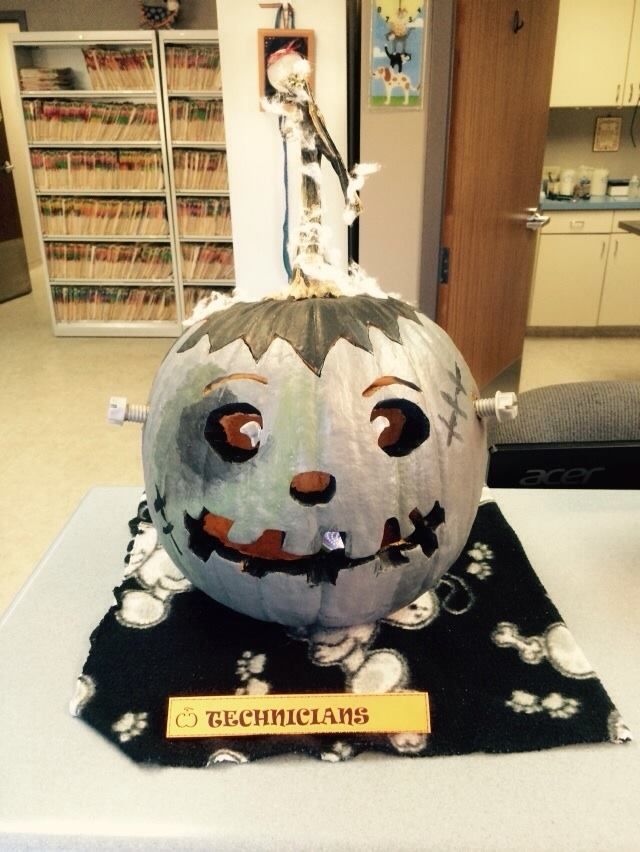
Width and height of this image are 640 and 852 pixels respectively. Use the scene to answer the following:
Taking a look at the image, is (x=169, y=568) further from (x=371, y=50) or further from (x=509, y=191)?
(x=509, y=191)

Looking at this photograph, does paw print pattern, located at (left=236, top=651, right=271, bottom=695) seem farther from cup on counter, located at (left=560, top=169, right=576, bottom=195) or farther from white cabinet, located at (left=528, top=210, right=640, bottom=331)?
cup on counter, located at (left=560, top=169, right=576, bottom=195)

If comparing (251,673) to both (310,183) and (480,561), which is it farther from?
→ (310,183)

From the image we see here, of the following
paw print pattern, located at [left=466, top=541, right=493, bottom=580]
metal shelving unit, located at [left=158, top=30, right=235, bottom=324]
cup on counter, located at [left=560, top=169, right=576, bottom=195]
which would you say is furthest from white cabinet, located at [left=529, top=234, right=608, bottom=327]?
paw print pattern, located at [left=466, top=541, right=493, bottom=580]

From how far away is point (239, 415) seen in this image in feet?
2.45

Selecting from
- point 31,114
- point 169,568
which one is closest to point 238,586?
point 169,568

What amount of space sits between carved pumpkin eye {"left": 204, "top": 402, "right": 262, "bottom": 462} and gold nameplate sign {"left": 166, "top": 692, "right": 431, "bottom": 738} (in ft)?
0.81

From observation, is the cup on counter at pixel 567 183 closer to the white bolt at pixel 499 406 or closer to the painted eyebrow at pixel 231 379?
the white bolt at pixel 499 406

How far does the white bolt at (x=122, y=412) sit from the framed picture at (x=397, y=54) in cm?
147

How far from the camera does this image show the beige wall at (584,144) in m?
4.18

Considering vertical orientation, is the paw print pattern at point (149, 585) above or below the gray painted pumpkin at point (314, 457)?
below

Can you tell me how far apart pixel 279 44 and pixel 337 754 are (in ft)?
6.33

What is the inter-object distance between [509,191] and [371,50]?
67 centimetres

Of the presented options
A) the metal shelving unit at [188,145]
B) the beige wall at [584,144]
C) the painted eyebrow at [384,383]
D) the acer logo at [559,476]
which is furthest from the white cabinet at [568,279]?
the painted eyebrow at [384,383]

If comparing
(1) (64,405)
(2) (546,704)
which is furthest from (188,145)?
(2) (546,704)
